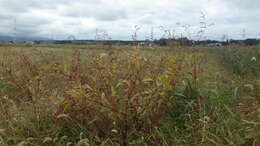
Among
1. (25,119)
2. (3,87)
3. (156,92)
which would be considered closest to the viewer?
(156,92)

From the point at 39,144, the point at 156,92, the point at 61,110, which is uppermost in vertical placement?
the point at 156,92

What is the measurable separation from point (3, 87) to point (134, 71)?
240 cm

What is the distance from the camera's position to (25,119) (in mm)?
2086

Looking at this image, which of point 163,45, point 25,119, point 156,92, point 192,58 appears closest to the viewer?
point 156,92

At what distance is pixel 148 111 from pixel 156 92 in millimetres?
204

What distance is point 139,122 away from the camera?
77.7 inches

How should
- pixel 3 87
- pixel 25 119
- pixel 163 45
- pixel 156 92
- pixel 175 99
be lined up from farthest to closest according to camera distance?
1. pixel 163 45
2. pixel 3 87
3. pixel 175 99
4. pixel 25 119
5. pixel 156 92

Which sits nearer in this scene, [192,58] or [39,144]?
[39,144]

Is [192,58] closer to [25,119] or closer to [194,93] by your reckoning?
[194,93]

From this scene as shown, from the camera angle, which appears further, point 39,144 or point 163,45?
point 163,45

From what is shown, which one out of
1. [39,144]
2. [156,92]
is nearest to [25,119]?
[39,144]

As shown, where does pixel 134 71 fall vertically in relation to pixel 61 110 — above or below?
above

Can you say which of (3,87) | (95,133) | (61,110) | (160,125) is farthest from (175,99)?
(3,87)

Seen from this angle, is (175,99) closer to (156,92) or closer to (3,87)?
(156,92)
